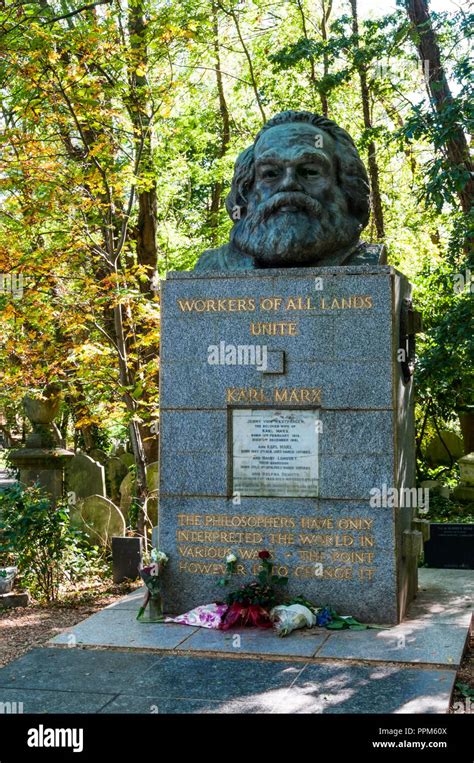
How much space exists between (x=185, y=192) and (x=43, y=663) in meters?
17.0

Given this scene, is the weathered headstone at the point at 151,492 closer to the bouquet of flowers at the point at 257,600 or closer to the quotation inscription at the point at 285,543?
the quotation inscription at the point at 285,543

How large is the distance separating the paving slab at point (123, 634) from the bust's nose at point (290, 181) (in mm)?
3311

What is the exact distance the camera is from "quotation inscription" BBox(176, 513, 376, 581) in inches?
252

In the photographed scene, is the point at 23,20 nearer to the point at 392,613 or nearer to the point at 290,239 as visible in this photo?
the point at 290,239

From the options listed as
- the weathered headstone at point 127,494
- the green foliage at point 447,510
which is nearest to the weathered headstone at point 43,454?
the weathered headstone at point 127,494

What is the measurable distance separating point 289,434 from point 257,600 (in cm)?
120

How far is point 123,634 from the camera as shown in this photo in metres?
6.18

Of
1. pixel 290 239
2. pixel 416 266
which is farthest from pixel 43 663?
pixel 416 266

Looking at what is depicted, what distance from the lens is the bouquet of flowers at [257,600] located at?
20.8 feet

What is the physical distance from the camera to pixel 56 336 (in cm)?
1252

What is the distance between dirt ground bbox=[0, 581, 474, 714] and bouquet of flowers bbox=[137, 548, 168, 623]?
30.2 inches

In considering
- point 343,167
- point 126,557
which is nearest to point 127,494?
point 126,557

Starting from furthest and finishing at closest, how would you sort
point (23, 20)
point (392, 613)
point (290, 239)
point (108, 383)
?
point (108, 383)
point (23, 20)
point (290, 239)
point (392, 613)
